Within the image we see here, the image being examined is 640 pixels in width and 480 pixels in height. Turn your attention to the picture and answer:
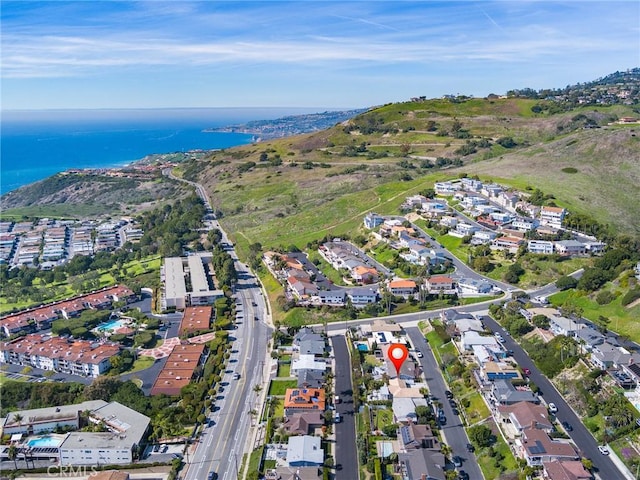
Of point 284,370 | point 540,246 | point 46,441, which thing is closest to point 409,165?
point 540,246

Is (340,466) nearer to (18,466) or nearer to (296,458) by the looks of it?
(296,458)

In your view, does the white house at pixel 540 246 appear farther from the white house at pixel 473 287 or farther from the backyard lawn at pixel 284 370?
the backyard lawn at pixel 284 370

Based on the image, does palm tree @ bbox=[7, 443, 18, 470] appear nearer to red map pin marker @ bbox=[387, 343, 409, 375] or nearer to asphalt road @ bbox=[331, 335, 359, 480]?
asphalt road @ bbox=[331, 335, 359, 480]

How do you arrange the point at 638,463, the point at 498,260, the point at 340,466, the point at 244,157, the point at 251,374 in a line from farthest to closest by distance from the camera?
the point at 244,157, the point at 498,260, the point at 251,374, the point at 340,466, the point at 638,463

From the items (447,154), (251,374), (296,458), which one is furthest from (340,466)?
(447,154)

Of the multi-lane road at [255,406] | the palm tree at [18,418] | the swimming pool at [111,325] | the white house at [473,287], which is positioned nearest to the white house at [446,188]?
the multi-lane road at [255,406]

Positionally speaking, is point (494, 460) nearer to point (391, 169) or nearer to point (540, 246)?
point (540, 246)
